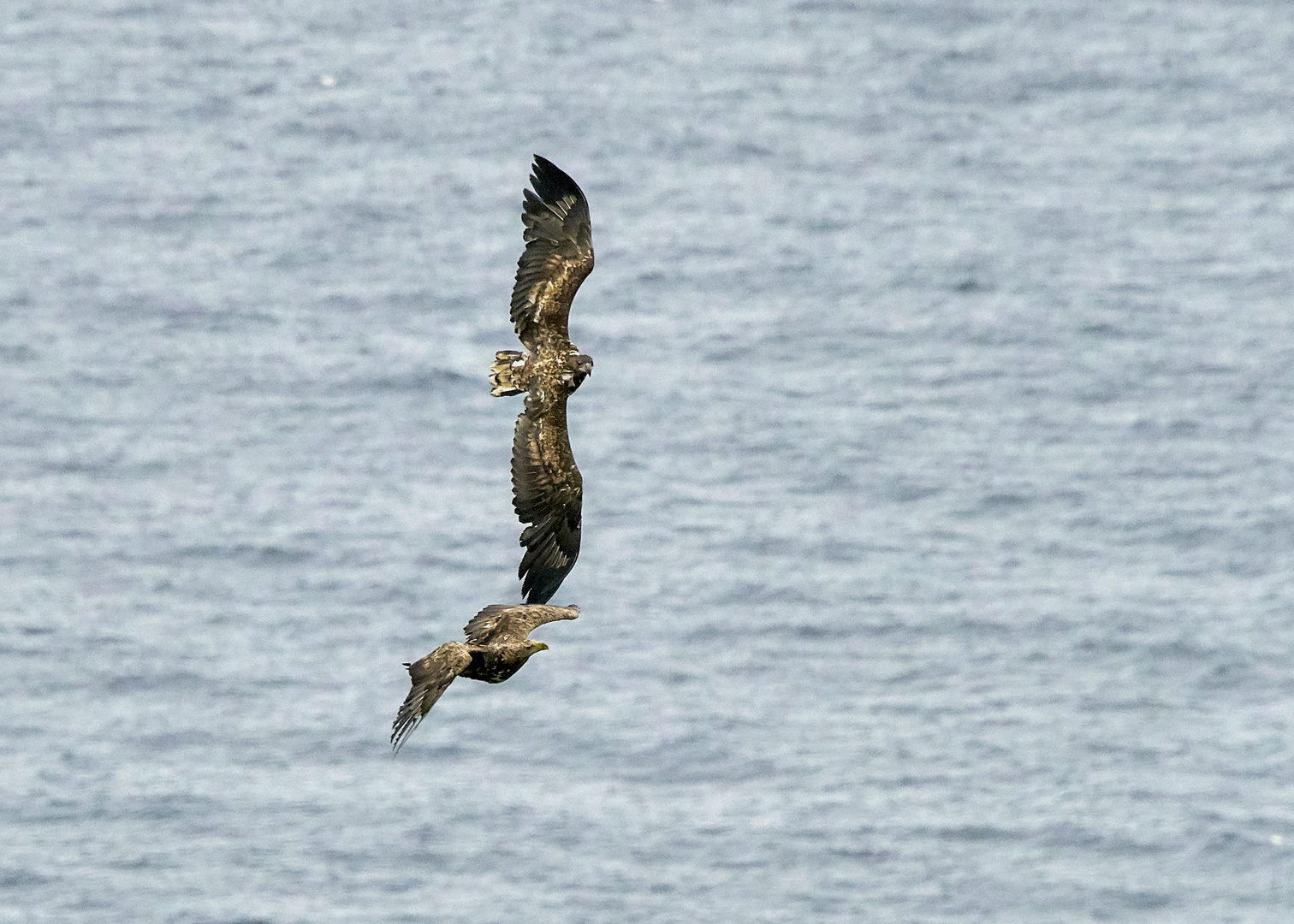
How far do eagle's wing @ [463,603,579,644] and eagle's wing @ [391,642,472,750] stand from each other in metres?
0.49

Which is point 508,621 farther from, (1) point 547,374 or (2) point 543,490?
(1) point 547,374

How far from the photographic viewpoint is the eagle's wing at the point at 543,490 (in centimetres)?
2928

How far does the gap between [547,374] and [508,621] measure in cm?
351

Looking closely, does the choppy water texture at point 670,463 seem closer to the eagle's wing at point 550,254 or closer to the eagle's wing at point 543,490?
the eagle's wing at point 543,490

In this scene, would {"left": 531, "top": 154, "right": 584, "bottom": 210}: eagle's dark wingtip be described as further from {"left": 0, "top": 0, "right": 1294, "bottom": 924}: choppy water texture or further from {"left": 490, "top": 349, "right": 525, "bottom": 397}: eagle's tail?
{"left": 0, "top": 0, "right": 1294, "bottom": 924}: choppy water texture

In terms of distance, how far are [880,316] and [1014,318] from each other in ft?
17.8

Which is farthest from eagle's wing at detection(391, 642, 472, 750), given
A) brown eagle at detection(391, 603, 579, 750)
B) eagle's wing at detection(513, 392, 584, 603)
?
eagle's wing at detection(513, 392, 584, 603)

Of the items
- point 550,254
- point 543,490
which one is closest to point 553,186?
point 550,254

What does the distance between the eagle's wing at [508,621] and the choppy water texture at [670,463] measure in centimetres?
5194

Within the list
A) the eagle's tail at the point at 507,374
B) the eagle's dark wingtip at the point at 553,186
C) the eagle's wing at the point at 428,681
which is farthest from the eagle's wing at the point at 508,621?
the eagle's dark wingtip at the point at 553,186

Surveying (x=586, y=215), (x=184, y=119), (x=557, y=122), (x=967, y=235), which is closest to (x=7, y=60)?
(x=184, y=119)

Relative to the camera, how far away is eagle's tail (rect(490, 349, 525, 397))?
28.9m

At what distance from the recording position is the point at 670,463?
94.4 m

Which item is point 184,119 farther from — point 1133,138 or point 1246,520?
point 1246,520
